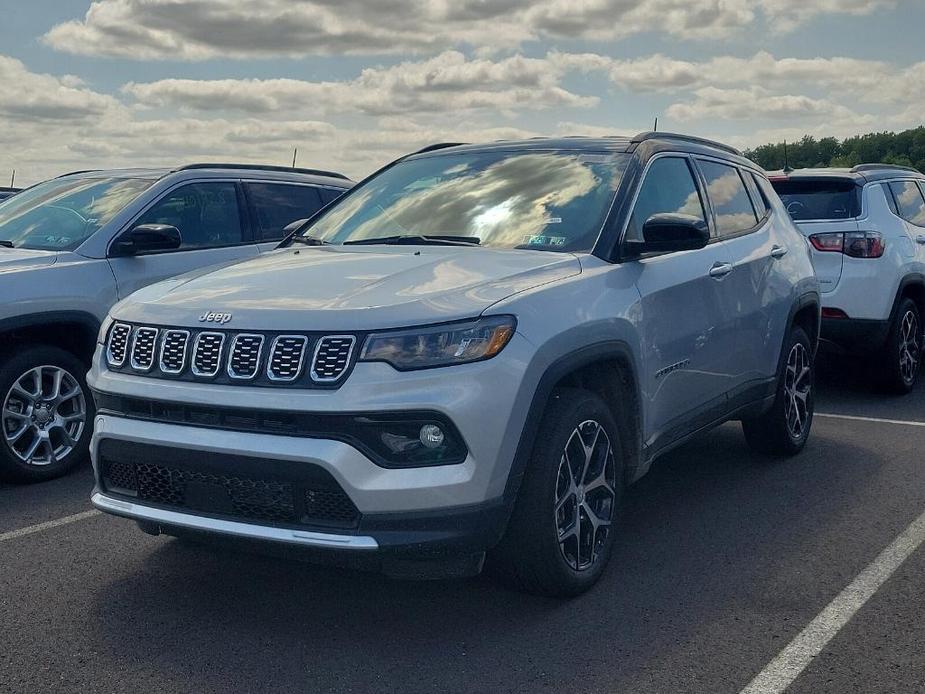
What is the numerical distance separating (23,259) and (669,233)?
3795mm

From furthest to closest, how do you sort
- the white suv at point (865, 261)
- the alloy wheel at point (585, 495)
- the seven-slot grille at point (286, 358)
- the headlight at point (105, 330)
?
the white suv at point (865, 261), the headlight at point (105, 330), the alloy wheel at point (585, 495), the seven-slot grille at point (286, 358)

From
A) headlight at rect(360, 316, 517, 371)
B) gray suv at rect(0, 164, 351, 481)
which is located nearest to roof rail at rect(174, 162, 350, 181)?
gray suv at rect(0, 164, 351, 481)

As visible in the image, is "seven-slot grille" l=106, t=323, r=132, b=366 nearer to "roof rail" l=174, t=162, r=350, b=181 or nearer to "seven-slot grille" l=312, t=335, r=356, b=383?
"seven-slot grille" l=312, t=335, r=356, b=383

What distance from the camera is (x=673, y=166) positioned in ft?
17.9

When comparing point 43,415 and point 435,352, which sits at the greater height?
point 435,352

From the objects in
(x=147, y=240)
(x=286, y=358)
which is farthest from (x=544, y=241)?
(x=147, y=240)

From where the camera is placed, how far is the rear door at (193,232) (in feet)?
22.0

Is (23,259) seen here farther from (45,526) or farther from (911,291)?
(911,291)

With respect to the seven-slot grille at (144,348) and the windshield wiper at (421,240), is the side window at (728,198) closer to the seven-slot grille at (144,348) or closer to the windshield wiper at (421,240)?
the windshield wiper at (421,240)

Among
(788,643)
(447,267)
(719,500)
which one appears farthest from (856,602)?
(447,267)

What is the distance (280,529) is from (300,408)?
16.5 inches

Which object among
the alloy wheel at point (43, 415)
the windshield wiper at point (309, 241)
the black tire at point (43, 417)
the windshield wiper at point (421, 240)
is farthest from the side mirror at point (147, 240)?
the windshield wiper at point (421, 240)

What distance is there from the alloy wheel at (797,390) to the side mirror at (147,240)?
366 cm

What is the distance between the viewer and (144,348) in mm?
4051
